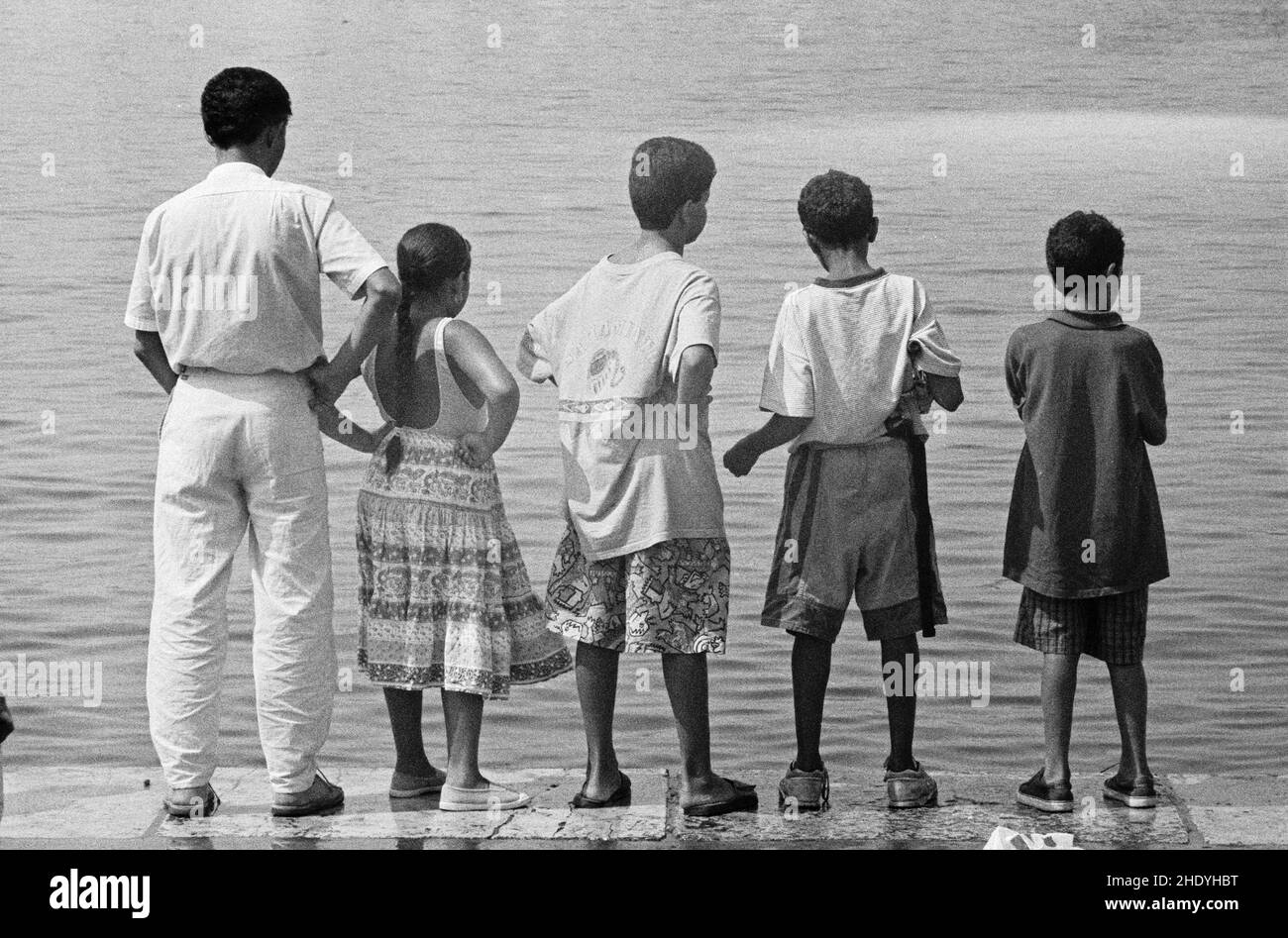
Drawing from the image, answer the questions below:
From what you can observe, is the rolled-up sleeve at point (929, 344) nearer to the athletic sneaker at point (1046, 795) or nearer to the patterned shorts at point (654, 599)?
the patterned shorts at point (654, 599)

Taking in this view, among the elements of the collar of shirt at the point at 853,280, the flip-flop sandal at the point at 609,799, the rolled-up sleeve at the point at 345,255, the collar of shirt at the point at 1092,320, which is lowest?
the flip-flop sandal at the point at 609,799

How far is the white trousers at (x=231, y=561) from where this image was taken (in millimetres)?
3801

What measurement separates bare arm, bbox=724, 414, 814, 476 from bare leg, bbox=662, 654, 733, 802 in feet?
1.26

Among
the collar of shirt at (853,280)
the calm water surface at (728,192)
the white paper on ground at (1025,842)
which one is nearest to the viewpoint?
the white paper on ground at (1025,842)

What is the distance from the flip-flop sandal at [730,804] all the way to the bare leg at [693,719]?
1 cm

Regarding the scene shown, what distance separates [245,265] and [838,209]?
1156mm

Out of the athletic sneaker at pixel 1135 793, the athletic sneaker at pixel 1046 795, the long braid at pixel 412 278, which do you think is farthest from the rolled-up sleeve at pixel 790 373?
the athletic sneaker at pixel 1135 793

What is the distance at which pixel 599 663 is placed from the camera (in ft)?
13.1

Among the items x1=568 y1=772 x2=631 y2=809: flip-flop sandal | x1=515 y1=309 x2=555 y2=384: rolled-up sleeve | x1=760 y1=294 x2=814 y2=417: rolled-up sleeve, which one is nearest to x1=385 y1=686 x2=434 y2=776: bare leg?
x1=568 y1=772 x2=631 y2=809: flip-flop sandal

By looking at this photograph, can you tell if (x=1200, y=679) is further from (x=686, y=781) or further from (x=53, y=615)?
(x=53, y=615)

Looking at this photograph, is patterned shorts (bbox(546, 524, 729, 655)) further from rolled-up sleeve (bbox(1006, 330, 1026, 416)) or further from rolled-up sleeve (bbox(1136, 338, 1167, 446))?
rolled-up sleeve (bbox(1136, 338, 1167, 446))

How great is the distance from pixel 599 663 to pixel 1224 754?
2.39 meters
